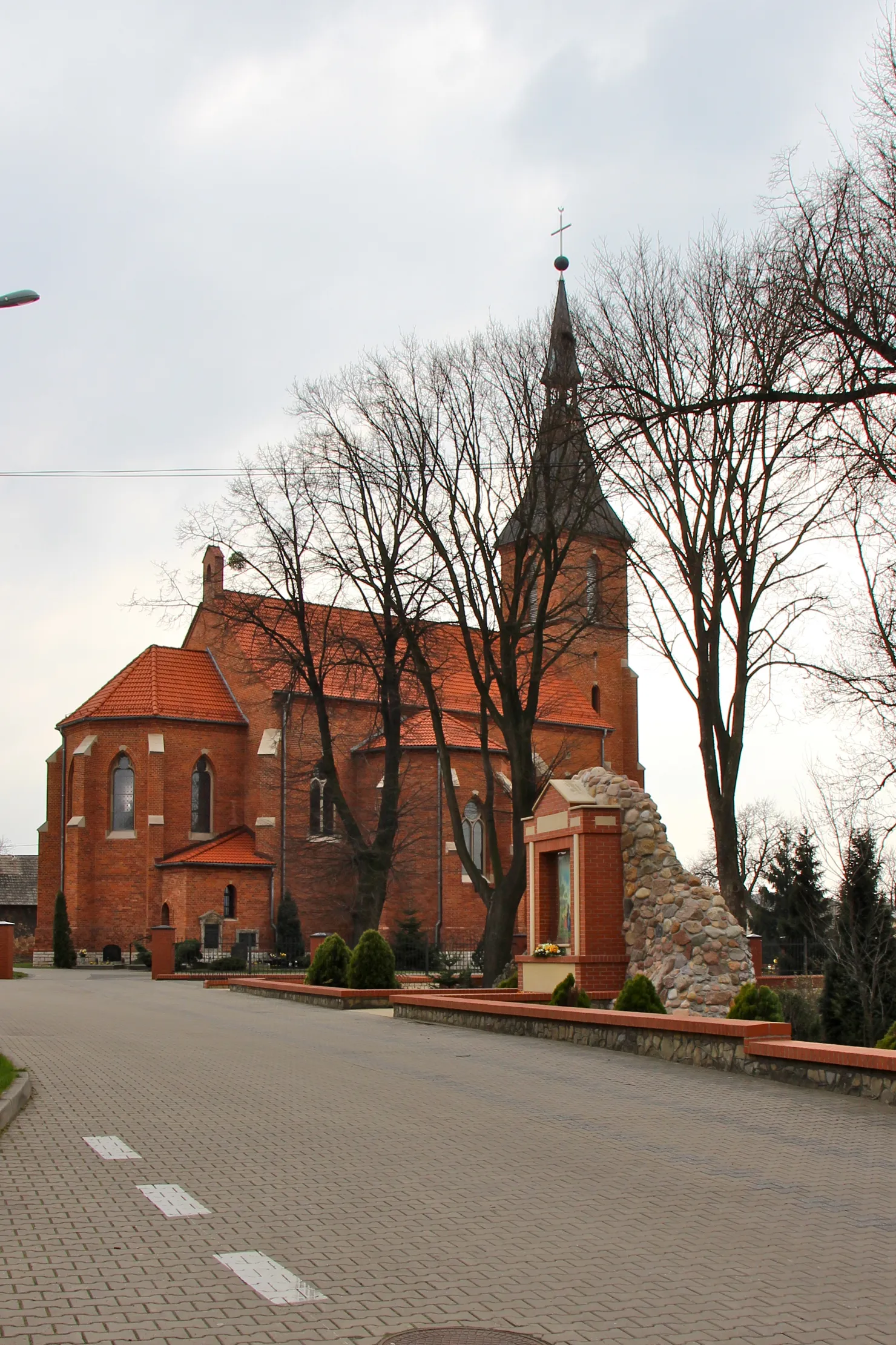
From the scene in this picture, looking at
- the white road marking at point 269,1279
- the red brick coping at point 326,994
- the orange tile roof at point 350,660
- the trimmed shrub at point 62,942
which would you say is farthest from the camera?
the trimmed shrub at point 62,942

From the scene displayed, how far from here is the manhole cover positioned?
4898 mm

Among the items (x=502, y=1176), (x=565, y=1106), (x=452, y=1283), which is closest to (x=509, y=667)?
(x=565, y=1106)

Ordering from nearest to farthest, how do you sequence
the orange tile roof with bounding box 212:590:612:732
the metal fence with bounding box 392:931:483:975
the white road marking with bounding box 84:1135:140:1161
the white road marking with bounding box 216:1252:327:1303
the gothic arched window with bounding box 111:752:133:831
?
the white road marking with bounding box 216:1252:327:1303, the white road marking with bounding box 84:1135:140:1161, the orange tile roof with bounding box 212:590:612:732, the metal fence with bounding box 392:931:483:975, the gothic arched window with bounding box 111:752:133:831

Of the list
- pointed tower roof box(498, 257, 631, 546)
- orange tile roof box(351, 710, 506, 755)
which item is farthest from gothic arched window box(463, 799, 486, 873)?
pointed tower roof box(498, 257, 631, 546)

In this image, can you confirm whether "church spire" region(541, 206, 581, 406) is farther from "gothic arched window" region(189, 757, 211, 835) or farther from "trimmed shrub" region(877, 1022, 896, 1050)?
"gothic arched window" region(189, 757, 211, 835)

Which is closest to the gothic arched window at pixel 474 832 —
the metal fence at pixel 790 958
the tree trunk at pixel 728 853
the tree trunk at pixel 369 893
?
the metal fence at pixel 790 958

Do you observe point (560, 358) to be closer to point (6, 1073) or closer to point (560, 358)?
point (560, 358)

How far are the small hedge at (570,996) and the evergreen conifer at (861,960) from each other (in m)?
3.80

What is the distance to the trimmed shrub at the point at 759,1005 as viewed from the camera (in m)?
15.1

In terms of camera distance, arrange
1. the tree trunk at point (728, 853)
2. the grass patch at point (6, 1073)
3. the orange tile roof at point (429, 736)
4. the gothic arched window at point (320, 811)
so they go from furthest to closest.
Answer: the orange tile roof at point (429, 736) < the gothic arched window at point (320, 811) < the tree trunk at point (728, 853) < the grass patch at point (6, 1073)

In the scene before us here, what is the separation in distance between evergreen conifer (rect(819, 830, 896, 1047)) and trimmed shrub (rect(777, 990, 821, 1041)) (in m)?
0.38

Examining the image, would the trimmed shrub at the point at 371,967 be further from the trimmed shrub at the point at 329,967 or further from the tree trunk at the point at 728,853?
the tree trunk at the point at 728,853

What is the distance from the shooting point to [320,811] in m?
48.4

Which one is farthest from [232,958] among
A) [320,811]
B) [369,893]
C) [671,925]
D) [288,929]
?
[671,925]
